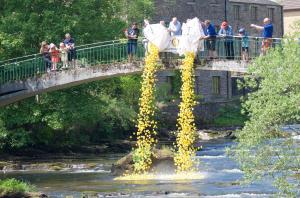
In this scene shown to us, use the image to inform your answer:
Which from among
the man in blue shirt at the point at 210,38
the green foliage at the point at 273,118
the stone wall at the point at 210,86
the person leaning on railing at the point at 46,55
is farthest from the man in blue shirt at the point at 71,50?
the stone wall at the point at 210,86

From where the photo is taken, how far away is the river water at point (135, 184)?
39781 mm

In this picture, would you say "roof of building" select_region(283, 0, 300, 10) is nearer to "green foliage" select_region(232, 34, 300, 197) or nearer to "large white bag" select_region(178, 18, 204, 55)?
"large white bag" select_region(178, 18, 204, 55)

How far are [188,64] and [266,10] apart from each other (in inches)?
2308

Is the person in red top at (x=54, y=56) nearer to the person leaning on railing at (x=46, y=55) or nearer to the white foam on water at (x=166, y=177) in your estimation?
the person leaning on railing at (x=46, y=55)

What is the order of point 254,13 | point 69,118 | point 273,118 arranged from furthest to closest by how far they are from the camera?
point 254,13
point 69,118
point 273,118

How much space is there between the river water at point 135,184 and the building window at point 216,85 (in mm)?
35090

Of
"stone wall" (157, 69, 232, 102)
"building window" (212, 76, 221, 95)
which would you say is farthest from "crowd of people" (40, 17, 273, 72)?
"building window" (212, 76, 221, 95)

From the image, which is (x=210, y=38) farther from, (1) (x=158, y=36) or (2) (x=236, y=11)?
(2) (x=236, y=11)

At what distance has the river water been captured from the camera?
39.8 meters

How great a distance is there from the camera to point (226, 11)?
92375mm

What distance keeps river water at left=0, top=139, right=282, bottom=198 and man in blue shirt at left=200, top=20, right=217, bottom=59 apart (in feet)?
18.4

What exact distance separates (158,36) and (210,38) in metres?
2.38

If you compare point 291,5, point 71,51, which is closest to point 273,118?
point 71,51

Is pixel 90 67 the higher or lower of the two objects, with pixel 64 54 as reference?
lower
